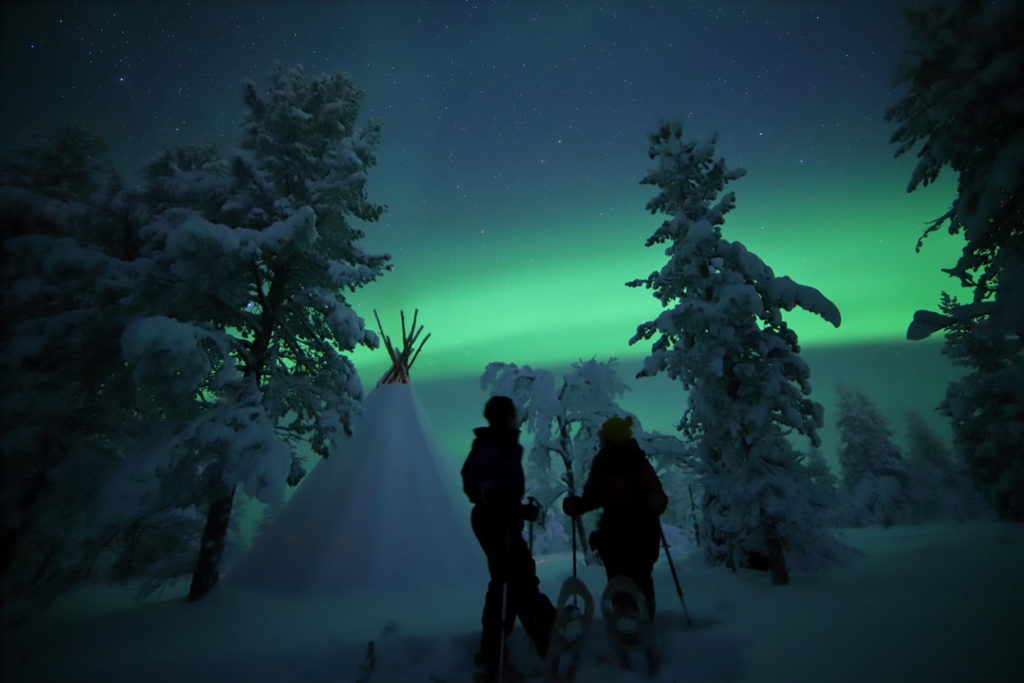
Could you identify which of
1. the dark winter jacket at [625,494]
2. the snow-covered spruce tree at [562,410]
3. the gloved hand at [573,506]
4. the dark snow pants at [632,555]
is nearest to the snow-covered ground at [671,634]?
the dark snow pants at [632,555]

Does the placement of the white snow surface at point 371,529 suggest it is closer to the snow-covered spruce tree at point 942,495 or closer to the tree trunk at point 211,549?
the tree trunk at point 211,549

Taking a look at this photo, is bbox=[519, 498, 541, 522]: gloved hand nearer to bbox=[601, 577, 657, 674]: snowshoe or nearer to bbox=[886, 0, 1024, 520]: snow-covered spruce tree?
bbox=[601, 577, 657, 674]: snowshoe

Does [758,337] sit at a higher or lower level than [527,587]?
higher

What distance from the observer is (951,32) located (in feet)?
22.9

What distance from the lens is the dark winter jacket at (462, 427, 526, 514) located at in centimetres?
376

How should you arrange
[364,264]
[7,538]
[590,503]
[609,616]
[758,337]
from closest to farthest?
[609,616] → [590,503] → [7,538] → [758,337] → [364,264]

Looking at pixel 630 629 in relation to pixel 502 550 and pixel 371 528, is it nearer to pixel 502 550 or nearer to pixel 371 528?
pixel 502 550

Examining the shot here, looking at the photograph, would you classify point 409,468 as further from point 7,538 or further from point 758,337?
point 758,337

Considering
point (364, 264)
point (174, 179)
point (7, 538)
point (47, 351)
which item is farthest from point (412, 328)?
point (7, 538)

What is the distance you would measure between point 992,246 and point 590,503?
949 cm

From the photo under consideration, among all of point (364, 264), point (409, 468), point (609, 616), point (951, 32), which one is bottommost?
point (609, 616)

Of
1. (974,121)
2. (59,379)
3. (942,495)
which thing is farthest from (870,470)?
(59,379)

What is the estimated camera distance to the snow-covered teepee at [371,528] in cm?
805

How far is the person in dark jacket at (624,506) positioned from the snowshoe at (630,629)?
349mm
